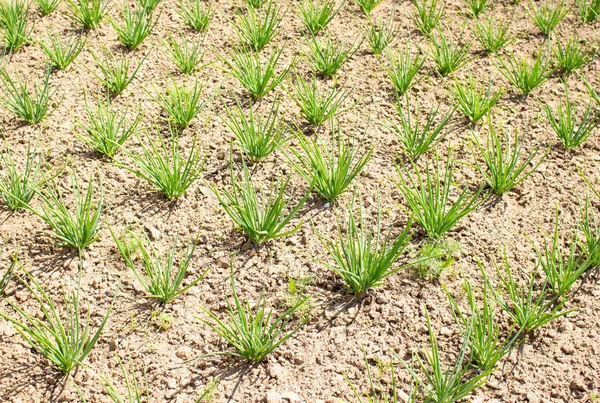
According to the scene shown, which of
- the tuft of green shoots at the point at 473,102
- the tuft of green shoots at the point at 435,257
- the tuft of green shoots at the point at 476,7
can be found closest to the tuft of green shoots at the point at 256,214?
the tuft of green shoots at the point at 435,257

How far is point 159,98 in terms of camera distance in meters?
3.25

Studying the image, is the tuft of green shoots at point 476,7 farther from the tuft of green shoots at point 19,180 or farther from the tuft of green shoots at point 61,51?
the tuft of green shoots at point 19,180

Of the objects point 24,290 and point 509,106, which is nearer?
point 24,290

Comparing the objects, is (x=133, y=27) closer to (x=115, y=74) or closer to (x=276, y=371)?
(x=115, y=74)

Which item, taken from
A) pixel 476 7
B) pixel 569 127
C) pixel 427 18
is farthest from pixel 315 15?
pixel 569 127

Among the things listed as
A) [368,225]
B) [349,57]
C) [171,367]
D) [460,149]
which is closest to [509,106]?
[460,149]

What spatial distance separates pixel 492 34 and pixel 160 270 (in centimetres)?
244

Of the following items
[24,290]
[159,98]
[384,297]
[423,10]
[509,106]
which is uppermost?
[423,10]

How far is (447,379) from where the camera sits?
214 centimetres

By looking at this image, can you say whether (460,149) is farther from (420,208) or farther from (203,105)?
(203,105)

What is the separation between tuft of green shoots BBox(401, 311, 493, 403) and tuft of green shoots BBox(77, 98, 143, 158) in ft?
5.47

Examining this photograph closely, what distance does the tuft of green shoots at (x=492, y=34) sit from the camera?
11.6 feet

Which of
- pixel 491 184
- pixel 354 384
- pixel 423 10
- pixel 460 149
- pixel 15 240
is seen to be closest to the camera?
pixel 354 384

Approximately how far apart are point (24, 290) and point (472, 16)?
298cm
